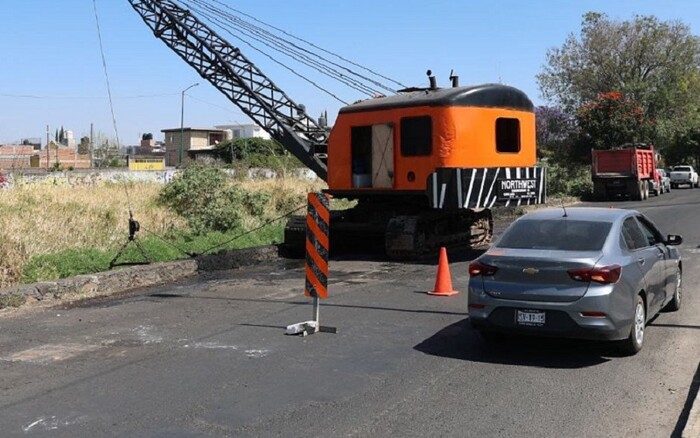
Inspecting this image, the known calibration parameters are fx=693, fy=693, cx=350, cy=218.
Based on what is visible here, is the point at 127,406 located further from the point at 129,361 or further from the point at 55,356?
the point at 55,356

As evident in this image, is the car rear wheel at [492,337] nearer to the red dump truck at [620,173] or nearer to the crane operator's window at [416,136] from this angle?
the crane operator's window at [416,136]

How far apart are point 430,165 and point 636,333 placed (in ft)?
26.0

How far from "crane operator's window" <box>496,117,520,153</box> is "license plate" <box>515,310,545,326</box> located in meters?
9.70

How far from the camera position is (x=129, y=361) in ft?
23.0

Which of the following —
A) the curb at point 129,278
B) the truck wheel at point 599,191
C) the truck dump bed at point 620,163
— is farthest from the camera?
the truck wheel at point 599,191

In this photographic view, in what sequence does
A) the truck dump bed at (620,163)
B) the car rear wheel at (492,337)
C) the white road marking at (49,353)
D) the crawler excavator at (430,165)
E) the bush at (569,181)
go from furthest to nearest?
the bush at (569,181)
the truck dump bed at (620,163)
the crawler excavator at (430,165)
the car rear wheel at (492,337)
the white road marking at (49,353)

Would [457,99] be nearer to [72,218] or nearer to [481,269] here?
[481,269]

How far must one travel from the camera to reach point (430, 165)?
1446 centimetres

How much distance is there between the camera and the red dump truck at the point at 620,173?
118 feet

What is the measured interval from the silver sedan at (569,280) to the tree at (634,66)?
5117cm

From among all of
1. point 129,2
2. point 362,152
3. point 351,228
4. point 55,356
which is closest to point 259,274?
point 351,228

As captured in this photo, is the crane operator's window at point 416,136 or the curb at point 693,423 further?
the crane operator's window at point 416,136

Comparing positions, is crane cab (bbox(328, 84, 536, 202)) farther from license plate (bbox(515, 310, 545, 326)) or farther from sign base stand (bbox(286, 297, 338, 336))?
license plate (bbox(515, 310, 545, 326))

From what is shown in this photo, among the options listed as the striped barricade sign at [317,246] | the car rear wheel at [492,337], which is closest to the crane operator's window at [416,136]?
the striped barricade sign at [317,246]
